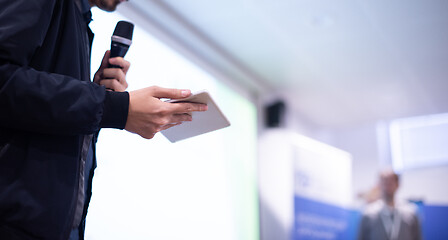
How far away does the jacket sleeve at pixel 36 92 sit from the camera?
0.78m

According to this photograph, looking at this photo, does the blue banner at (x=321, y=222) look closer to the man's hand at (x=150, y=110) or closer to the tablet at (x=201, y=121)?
the tablet at (x=201, y=121)

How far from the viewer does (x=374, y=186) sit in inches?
229

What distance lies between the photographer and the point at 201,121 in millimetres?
1234

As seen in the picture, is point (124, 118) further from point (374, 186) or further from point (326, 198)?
point (374, 186)

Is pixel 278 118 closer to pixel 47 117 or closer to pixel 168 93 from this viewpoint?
pixel 168 93

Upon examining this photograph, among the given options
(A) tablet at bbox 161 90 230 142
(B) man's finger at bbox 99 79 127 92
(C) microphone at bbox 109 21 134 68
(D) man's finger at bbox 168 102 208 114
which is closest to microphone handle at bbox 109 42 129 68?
(C) microphone at bbox 109 21 134 68

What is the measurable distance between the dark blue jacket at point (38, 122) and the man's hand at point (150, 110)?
0.02m

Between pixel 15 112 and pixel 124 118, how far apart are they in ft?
0.73

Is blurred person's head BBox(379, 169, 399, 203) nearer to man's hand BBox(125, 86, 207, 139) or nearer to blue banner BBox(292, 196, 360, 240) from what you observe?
blue banner BBox(292, 196, 360, 240)

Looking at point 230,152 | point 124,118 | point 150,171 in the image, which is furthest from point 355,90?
point 124,118

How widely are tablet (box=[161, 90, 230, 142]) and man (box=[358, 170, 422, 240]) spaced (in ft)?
11.0

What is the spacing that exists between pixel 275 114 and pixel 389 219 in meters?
1.80

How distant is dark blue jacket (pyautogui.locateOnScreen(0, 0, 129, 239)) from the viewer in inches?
30.6

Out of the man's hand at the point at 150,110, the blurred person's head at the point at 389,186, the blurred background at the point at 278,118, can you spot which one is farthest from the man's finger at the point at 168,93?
→ the blurred person's head at the point at 389,186
